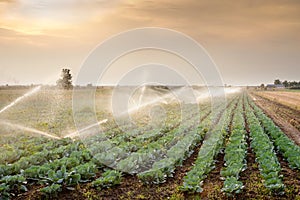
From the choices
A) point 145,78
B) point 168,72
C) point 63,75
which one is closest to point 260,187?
point 168,72

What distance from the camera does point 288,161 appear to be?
10234mm

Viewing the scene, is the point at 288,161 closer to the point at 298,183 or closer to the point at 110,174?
the point at 298,183

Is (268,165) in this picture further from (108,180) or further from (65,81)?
(65,81)

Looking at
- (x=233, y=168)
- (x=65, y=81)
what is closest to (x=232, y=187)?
(x=233, y=168)

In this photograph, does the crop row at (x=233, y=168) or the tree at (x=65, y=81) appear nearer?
the crop row at (x=233, y=168)

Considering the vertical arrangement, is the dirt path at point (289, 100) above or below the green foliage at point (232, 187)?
above

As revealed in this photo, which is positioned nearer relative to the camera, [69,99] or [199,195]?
[199,195]

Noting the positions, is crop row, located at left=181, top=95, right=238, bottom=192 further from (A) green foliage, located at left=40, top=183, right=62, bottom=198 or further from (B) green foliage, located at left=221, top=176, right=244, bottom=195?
(A) green foliage, located at left=40, top=183, right=62, bottom=198

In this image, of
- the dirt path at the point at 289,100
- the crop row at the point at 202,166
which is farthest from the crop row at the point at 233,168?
the dirt path at the point at 289,100

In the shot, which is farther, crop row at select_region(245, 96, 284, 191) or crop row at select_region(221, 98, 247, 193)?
crop row at select_region(245, 96, 284, 191)

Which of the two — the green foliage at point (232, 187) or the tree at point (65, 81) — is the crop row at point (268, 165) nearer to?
the green foliage at point (232, 187)

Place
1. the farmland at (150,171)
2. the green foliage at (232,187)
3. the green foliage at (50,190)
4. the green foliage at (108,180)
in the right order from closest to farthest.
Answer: the green foliage at (50,190), the green foliage at (232,187), the farmland at (150,171), the green foliage at (108,180)

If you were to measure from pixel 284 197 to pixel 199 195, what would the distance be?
1.86 meters

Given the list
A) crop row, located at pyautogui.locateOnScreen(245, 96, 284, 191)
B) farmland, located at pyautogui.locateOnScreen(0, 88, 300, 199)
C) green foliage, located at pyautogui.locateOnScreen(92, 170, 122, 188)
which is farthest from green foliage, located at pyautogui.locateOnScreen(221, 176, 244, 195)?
green foliage, located at pyautogui.locateOnScreen(92, 170, 122, 188)
